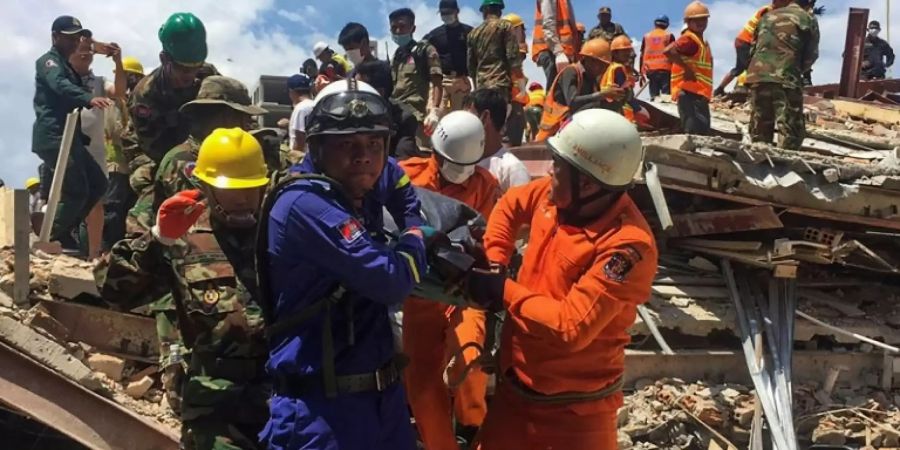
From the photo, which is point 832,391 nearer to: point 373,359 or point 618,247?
point 618,247

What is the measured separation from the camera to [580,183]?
10.5 ft

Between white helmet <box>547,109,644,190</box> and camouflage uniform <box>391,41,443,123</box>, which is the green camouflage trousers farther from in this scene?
white helmet <box>547,109,644,190</box>

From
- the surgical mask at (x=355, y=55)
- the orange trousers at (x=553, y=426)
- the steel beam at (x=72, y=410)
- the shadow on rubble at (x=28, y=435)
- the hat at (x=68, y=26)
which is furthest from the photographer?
the surgical mask at (x=355, y=55)

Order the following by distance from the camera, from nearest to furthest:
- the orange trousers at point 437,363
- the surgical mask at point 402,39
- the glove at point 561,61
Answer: the orange trousers at point 437,363 → the glove at point 561,61 → the surgical mask at point 402,39

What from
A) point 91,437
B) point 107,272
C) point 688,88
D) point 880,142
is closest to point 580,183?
point 107,272

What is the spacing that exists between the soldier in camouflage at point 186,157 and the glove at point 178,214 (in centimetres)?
72

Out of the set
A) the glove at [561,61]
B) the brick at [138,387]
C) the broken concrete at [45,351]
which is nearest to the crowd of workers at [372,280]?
the broken concrete at [45,351]

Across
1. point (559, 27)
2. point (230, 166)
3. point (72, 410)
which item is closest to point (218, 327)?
point (230, 166)

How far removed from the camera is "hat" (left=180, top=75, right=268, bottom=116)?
173 inches

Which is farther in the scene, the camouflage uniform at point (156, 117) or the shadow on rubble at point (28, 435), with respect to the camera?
the shadow on rubble at point (28, 435)

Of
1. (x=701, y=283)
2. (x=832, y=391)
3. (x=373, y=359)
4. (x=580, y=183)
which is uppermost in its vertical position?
(x=580, y=183)

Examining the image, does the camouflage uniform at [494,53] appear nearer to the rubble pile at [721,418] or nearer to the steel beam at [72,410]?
the rubble pile at [721,418]

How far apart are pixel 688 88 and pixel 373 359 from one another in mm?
6686

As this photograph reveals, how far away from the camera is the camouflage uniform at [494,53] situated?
8.66m
